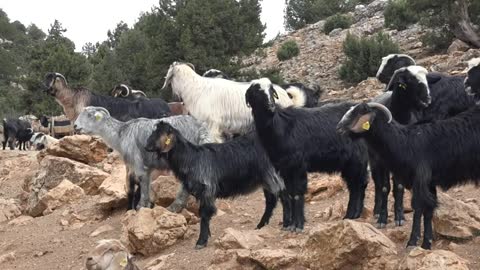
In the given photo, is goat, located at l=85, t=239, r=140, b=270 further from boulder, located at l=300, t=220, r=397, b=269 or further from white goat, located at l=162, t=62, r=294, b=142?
white goat, located at l=162, t=62, r=294, b=142

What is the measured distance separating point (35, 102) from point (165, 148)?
87.1ft

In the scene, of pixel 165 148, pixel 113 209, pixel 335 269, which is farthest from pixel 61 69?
pixel 335 269

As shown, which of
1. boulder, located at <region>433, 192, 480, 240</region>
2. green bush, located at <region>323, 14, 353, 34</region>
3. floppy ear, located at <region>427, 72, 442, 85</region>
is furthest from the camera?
green bush, located at <region>323, 14, 353, 34</region>

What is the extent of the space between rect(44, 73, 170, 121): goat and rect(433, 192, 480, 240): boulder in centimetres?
645

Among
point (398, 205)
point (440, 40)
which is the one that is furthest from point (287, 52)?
point (398, 205)

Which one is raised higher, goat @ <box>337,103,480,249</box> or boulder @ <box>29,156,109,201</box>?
goat @ <box>337,103,480,249</box>

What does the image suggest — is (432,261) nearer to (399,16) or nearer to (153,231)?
(153,231)

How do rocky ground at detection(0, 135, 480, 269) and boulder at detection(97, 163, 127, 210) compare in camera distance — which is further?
boulder at detection(97, 163, 127, 210)

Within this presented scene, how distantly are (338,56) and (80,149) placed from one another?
17.8m

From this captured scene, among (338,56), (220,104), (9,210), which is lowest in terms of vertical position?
(9,210)

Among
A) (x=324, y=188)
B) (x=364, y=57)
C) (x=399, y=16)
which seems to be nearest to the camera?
(x=324, y=188)

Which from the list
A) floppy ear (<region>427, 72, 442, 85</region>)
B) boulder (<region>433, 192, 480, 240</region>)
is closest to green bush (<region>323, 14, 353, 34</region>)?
floppy ear (<region>427, 72, 442, 85</region>)

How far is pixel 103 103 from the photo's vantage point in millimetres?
12219

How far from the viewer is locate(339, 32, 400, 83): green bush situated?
2375 centimetres
